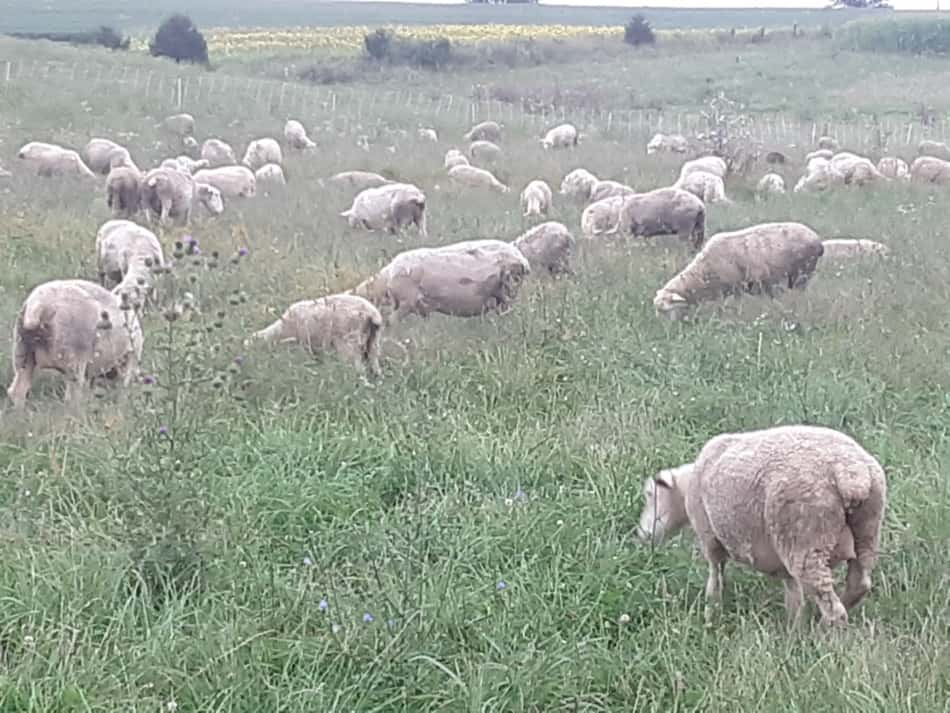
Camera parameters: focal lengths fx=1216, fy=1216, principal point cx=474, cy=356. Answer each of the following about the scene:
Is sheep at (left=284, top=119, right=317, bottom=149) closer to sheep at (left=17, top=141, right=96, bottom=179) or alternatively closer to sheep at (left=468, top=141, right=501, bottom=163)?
sheep at (left=468, top=141, right=501, bottom=163)

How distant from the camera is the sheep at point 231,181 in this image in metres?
17.5

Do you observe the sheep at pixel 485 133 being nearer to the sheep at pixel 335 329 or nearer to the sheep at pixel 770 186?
the sheep at pixel 770 186

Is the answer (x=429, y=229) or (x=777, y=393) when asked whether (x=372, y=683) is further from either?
(x=429, y=229)

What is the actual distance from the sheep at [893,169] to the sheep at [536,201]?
6102 mm

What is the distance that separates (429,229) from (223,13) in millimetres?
67430

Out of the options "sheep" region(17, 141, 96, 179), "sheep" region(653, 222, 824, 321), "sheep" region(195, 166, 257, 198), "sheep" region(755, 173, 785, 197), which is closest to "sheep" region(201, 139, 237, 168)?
"sheep" region(17, 141, 96, 179)

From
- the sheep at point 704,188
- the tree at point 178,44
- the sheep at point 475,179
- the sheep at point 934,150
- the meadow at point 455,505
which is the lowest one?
the meadow at point 455,505

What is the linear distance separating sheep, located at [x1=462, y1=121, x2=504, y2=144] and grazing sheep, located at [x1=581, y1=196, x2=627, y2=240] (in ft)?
44.9

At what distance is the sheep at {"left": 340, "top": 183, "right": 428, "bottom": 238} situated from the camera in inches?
565

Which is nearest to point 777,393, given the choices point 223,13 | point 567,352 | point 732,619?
point 567,352

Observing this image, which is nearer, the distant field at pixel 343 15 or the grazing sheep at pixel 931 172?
the grazing sheep at pixel 931 172

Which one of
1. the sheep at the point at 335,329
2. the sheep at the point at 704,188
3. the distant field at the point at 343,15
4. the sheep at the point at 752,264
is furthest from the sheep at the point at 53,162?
the distant field at the point at 343,15

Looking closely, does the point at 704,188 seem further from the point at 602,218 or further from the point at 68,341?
the point at 68,341

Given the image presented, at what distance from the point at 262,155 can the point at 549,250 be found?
39.1ft
